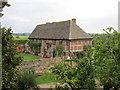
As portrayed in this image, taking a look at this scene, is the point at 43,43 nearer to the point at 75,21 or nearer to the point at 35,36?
the point at 35,36

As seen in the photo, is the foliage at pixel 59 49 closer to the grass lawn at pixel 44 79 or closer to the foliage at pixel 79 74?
the grass lawn at pixel 44 79

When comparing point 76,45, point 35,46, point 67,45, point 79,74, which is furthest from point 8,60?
point 35,46

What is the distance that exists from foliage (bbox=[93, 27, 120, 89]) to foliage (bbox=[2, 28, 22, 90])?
6458 mm

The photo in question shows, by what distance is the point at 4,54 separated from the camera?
426 inches

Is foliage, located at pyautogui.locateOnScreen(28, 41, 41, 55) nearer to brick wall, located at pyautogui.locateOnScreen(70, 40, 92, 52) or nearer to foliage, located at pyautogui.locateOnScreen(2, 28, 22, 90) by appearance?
brick wall, located at pyautogui.locateOnScreen(70, 40, 92, 52)

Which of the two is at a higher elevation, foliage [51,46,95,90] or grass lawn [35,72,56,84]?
foliage [51,46,95,90]

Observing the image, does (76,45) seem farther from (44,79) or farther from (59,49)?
(44,79)

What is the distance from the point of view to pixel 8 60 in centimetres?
1133

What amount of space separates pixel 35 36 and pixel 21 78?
27816 mm

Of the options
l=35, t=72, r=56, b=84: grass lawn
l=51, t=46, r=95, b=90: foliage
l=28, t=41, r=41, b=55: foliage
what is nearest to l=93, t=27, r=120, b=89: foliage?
l=51, t=46, r=95, b=90: foliage

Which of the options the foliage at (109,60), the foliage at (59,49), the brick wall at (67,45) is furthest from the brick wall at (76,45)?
the foliage at (109,60)

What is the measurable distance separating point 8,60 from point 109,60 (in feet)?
25.7

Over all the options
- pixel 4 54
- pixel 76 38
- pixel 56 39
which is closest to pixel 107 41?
pixel 4 54

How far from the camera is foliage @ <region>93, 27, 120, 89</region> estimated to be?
9.99 metres
